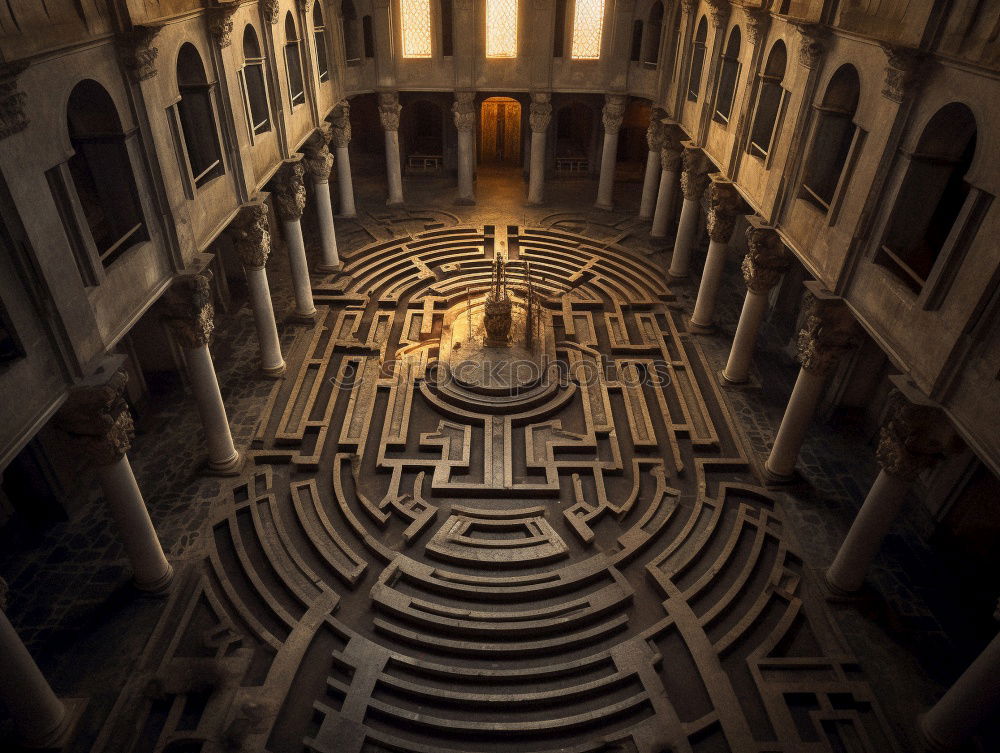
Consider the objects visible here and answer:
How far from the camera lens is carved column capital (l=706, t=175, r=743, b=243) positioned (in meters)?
18.5

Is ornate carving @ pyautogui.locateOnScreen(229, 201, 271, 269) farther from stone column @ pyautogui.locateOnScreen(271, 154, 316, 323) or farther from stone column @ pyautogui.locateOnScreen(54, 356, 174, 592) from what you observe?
stone column @ pyautogui.locateOnScreen(54, 356, 174, 592)

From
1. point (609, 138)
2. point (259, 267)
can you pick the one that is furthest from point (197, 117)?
point (609, 138)

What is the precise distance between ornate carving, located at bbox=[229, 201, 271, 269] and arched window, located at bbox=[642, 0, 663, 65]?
58.7 feet

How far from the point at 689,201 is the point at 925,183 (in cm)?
1168

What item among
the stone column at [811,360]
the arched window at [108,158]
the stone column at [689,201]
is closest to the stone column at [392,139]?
the stone column at [689,201]

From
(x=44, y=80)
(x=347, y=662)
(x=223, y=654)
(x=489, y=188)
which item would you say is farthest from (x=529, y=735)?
(x=489, y=188)

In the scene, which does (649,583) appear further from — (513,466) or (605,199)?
(605,199)

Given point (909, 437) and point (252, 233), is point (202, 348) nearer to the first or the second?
point (252, 233)

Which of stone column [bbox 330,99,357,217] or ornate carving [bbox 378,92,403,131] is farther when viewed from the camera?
ornate carving [bbox 378,92,403,131]

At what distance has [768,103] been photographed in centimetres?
1655

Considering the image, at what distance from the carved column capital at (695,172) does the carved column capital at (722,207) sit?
A: 2.06 meters

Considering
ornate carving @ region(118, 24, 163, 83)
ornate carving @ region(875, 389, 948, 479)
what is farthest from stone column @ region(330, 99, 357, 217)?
ornate carving @ region(875, 389, 948, 479)

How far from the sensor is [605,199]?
2969cm

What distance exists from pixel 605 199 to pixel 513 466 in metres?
17.6
